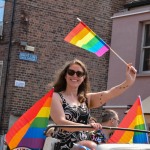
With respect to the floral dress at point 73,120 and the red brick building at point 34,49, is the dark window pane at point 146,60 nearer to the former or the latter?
the red brick building at point 34,49

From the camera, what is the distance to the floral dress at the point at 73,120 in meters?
4.67

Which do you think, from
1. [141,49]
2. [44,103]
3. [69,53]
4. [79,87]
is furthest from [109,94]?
[69,53]

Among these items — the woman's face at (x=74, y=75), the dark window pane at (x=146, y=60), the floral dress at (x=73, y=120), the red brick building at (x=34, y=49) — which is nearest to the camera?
the floral dress at (x=73, y=120)

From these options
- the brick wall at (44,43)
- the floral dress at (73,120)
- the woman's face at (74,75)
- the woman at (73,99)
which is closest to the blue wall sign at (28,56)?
the brick wall at (44,43)

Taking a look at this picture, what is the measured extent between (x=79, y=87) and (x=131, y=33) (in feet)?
32.9

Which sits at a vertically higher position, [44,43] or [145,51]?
[44,43]

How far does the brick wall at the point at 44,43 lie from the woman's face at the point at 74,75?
12041mm

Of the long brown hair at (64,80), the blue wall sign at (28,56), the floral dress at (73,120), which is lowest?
the floral dress at (73,120)

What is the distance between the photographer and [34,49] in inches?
689

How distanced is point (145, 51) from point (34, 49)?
436 centimetres

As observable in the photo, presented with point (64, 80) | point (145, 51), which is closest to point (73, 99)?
point (64, 80)

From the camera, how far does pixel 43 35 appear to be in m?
17.9

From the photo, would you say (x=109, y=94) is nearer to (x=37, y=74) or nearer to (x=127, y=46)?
(x=127, y=46)

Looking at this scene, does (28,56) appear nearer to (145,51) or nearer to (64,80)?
(145,51)
